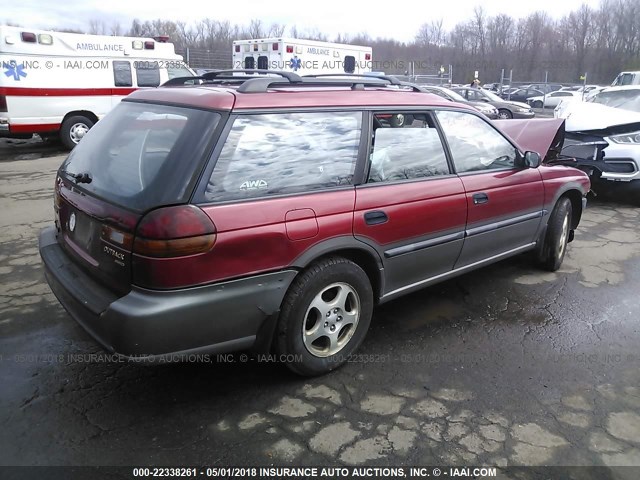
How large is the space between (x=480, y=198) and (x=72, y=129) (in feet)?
34.8

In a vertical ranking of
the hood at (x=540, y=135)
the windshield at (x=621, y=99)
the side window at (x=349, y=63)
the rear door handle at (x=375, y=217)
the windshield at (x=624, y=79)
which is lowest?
the rear door handle at (x=375, y=217)

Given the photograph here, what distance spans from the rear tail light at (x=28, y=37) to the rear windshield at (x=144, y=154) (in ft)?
30.4

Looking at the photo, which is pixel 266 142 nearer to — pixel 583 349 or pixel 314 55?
pixel 583 349

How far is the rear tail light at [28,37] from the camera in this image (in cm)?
1072

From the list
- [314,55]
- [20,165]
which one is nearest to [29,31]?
[20,165]

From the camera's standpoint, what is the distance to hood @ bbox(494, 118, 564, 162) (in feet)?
18.9

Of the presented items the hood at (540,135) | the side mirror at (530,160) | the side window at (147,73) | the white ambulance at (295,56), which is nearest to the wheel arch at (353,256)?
the side mirror at (530,160)

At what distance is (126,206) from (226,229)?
517 millimetres

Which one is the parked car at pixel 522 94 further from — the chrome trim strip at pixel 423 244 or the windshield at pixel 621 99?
the chrome trim strip at pixel 423 244

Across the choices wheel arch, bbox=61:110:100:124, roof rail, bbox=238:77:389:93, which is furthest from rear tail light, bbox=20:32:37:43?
roof rail, bbox=238:77:389:93

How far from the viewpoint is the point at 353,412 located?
278 centimetres

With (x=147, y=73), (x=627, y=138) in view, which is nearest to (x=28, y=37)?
(x=147, y=73)

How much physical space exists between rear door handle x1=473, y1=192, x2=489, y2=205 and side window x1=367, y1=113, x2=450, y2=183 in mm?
306

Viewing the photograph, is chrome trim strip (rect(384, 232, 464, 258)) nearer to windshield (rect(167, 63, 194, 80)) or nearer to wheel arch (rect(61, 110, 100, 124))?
wheel arch (rect(61, 110, 100, 124))
